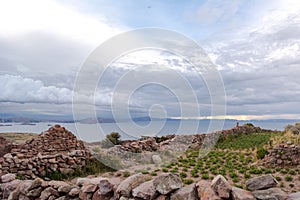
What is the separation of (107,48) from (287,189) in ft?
23.7

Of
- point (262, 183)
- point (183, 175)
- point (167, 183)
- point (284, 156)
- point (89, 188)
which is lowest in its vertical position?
point (183, 175)

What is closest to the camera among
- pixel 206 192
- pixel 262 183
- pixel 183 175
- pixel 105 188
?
pixel 206 192

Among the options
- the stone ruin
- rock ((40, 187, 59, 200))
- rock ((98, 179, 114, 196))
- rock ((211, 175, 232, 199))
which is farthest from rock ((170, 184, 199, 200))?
the stone ruin

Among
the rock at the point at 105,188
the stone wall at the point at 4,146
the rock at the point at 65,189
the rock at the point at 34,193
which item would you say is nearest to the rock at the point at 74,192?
the rock at the point at 65,189

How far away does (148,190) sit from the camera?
199 inches

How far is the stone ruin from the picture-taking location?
9.40 metres

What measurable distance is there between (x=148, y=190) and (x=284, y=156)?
29.3 feet

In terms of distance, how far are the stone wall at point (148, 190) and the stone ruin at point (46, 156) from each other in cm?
218

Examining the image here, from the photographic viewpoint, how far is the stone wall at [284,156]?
38.5 feet

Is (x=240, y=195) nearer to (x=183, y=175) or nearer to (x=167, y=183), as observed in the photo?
(x=167, y=183)

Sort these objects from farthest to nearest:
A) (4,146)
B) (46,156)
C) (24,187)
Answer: (4,146), (46,156), (24,187)

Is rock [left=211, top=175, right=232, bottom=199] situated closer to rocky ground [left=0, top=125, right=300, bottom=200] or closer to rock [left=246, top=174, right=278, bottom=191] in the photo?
rocky ground [left=0, top=125, right=300, bottom=200]

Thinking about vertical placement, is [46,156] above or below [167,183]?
below

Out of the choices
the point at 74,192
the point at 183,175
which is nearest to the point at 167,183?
the point at 74,192
